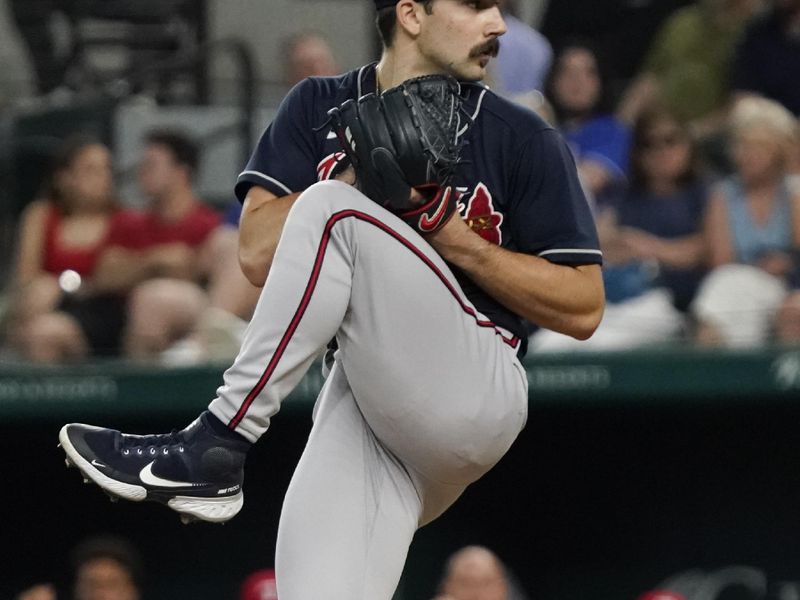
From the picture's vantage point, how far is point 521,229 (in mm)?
3188

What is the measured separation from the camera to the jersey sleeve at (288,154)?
130 inches

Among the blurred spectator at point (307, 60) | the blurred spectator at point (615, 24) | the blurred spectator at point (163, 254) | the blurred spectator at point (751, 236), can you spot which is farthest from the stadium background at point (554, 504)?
the blurred spectator at point (615, 24)

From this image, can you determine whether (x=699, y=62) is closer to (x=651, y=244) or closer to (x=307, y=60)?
(x=651, y=244)

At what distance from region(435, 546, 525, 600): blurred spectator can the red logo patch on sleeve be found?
7.20 ft

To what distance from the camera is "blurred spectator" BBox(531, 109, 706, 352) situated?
17.3ft

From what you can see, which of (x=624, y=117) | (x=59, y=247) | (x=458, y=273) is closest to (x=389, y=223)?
(x=458, y=273)

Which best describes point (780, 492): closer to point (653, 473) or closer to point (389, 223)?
point (653, 473)

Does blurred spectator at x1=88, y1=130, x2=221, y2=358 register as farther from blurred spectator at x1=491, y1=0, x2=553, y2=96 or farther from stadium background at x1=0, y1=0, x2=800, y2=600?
blurred spectator at x1=491, y1=0, x2=553, y2=96

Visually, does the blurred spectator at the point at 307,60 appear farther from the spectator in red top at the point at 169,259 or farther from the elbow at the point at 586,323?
the elbow at the point at 586,323

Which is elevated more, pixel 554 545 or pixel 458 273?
pixel 458 273

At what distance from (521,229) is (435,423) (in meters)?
0.44

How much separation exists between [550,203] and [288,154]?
1.81 feet

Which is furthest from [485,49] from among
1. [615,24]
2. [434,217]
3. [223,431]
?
[615,24]

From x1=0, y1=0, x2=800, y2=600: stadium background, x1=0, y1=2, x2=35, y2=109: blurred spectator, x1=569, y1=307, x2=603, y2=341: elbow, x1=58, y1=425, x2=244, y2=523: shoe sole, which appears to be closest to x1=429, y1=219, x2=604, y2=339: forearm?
x1=569, y1=307, x2=603, y2=341: elbow
